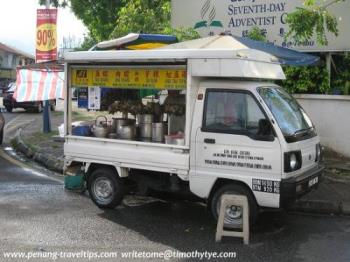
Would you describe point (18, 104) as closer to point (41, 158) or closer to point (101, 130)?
point (41, 158)

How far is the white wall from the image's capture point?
11062 millimetres

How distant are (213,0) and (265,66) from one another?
6.91 m

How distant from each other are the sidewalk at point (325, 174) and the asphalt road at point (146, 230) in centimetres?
26

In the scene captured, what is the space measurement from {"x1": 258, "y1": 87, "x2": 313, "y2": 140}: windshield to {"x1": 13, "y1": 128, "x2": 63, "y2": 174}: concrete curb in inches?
215

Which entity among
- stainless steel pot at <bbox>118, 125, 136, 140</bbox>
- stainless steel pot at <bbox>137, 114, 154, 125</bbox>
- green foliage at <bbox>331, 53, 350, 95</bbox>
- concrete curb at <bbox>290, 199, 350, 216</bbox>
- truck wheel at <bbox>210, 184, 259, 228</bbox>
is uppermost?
green foliage at <bbox>331, 53, 350, 95</bbox>

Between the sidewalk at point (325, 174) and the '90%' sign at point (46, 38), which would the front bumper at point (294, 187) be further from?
the '90%' sign at point (46, 38)

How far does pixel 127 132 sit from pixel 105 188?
913 mm

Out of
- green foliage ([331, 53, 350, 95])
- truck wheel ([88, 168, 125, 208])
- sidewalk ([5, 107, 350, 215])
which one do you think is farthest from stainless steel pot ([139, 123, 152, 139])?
green foliage ([331, 53, 350, 95])

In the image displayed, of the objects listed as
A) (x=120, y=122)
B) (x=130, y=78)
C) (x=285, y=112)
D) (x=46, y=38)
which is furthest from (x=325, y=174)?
(x=46, y=38)

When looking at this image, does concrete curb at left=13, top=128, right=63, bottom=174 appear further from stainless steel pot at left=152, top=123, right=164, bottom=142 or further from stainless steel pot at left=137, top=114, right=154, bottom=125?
stainless steel pot at left=152, top=123, right=164, bottom=142

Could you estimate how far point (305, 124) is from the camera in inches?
285

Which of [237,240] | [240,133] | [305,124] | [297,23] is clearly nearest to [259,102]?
[240,133]

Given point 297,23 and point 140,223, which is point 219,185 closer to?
point 140,223

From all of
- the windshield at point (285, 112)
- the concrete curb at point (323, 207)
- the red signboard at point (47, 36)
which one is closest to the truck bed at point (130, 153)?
the windshield at point (285, 112)
